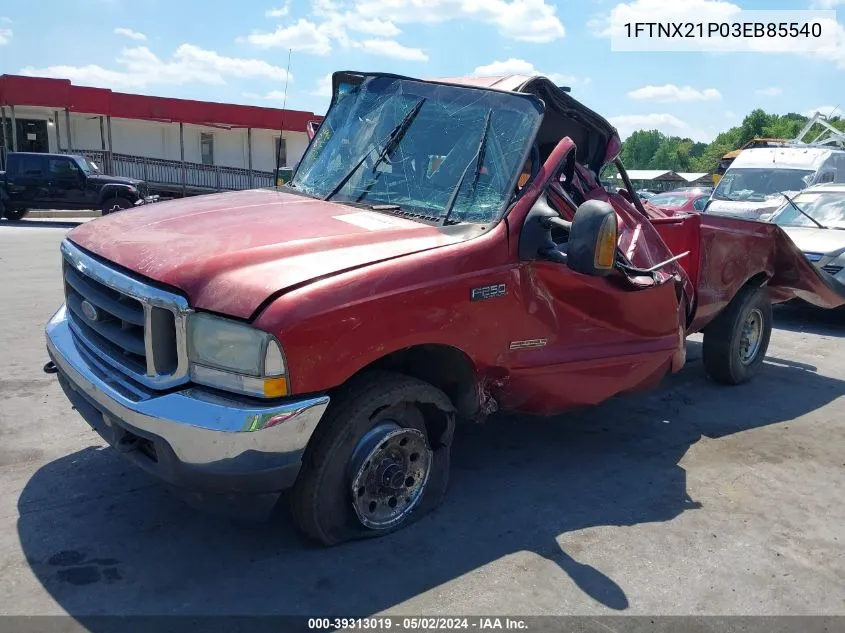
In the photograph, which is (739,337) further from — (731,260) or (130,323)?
(130,323)

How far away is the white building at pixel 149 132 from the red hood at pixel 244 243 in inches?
981

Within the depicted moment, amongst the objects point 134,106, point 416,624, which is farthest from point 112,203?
point 416,624

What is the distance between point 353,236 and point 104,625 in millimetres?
1933

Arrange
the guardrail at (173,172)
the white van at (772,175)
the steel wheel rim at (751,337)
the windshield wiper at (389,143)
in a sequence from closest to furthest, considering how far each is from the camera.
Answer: the windshield wiper at (389,143) → the steel wheel rim at (751,337) → the white van at (772,175) → the guardrail at (173,172)

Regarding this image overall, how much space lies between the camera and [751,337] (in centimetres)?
679

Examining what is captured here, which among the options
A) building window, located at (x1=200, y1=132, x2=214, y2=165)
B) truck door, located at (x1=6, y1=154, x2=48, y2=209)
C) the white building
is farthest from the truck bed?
building window, located at (x1=200, y1=132, x2=214, y2=165)

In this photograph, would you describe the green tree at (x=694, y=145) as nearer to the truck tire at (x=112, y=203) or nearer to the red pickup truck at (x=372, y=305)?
the truck tire at (x=112, y=203)

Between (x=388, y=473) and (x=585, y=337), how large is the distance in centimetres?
148

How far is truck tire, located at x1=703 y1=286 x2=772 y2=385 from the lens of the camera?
6.38 m

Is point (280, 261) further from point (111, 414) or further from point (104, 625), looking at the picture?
point (104, 625)

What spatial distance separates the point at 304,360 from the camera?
296cm

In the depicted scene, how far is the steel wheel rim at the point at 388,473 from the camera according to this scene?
340cm

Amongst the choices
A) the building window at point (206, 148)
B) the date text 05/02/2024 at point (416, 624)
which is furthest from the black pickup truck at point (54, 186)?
the date text 05/02/2024 at point (416, 624)

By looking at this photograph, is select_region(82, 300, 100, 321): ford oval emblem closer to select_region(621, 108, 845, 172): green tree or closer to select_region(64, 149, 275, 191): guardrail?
select_region(64, 149, 275, 191): guardrail
